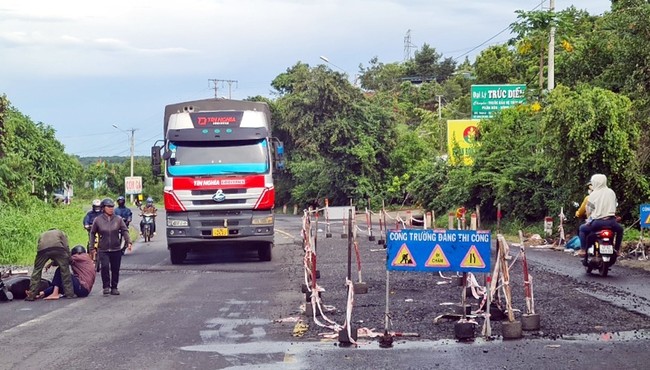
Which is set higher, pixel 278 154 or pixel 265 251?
pixel 278 154

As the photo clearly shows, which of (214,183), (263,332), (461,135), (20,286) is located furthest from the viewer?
(461,135)

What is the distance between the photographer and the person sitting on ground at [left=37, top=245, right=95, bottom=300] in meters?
15.4

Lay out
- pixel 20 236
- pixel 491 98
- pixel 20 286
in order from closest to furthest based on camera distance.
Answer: pixel 20 286 < pixel 20 236 < pixel 491 98

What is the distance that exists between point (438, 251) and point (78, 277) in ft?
25.5

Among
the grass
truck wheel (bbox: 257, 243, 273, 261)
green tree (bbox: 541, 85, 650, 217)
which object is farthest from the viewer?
the grass

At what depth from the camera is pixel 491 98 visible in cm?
4362

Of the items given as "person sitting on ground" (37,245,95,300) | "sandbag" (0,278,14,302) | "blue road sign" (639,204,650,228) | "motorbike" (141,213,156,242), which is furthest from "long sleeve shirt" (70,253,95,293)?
"motorbike" (141,213,156,242)

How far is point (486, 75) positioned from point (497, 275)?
180 feet

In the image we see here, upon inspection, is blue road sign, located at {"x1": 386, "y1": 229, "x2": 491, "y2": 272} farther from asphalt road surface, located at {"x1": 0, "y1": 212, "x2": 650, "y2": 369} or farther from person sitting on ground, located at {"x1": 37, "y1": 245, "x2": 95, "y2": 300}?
person sitting on ground, located at {"x1": 37, "y1": 245, "x2": 95, "y2": 300}

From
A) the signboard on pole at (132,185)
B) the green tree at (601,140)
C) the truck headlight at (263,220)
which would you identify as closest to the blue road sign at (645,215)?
the green tree at (601,140)

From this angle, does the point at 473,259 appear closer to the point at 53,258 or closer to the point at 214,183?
the point at 53,258

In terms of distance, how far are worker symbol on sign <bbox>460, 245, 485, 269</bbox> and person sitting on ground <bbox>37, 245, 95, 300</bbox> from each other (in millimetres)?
7818

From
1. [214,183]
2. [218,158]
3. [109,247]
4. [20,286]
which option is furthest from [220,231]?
[20,286]

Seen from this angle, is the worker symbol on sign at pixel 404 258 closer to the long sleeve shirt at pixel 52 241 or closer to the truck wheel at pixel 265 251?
the long sleeve shirt at pixel 52 241
